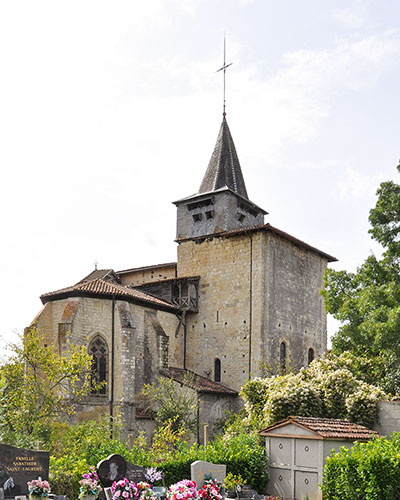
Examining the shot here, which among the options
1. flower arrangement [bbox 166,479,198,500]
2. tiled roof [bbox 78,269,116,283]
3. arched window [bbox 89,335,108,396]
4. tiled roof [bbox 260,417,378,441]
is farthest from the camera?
tiled roof [bbox 78,269,116,283]

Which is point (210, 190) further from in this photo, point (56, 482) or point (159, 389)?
point (56, 482)

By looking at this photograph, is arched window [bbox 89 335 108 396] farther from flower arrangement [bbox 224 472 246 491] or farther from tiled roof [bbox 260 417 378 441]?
flower arrangement [bbox 224 472 246 491]

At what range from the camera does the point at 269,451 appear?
18875mm

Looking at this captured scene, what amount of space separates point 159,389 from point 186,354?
5.59 m

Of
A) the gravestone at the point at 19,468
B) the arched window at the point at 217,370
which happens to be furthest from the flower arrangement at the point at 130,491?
the arched window at the point at 217,370

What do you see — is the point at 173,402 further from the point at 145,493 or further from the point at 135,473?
the point at 145,493

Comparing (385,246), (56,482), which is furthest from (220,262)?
(56,482)

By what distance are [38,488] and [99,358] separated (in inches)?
641

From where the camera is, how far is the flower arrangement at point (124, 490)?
13.8 meters

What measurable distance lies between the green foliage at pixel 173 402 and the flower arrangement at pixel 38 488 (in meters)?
13.7

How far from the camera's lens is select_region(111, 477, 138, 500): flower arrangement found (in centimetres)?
1380

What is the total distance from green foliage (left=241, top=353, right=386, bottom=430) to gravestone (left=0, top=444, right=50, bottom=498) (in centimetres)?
946

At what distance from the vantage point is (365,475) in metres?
14.5

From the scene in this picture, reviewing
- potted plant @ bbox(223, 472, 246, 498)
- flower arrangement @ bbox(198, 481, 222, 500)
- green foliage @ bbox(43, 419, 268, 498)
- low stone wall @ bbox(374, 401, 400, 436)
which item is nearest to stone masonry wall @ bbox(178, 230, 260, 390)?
green foliage @ bbox(43, 419, 268, 498)
